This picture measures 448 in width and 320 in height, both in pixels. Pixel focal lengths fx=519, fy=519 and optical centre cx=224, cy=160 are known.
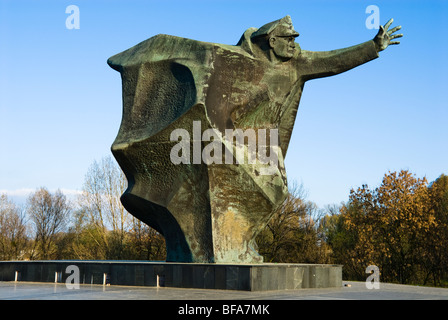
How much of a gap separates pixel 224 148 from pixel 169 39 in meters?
3.49

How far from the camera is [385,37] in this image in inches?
556

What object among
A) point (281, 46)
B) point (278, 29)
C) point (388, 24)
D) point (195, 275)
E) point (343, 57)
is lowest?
point (195, 275)

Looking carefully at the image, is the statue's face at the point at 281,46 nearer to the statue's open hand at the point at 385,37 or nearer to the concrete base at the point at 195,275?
the statue's open hand at the point at 385,37

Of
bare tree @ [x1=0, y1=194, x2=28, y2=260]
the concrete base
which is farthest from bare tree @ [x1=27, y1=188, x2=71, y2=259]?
the concrete base

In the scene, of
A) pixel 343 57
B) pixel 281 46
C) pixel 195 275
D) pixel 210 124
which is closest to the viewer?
pixel 195 275

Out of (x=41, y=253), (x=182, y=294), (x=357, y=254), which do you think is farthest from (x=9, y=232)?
(x=182, y=294)

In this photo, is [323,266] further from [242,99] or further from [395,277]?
[395,277]

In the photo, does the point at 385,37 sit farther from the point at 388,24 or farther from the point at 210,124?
the point at 210,124

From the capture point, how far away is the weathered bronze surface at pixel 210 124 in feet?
42.2

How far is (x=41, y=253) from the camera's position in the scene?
140ft

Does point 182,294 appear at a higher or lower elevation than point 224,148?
lower

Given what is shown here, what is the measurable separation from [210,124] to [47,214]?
36521mm

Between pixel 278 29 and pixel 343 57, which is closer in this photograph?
pixel 278 29

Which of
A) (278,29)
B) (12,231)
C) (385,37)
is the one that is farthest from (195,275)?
(12,231)
